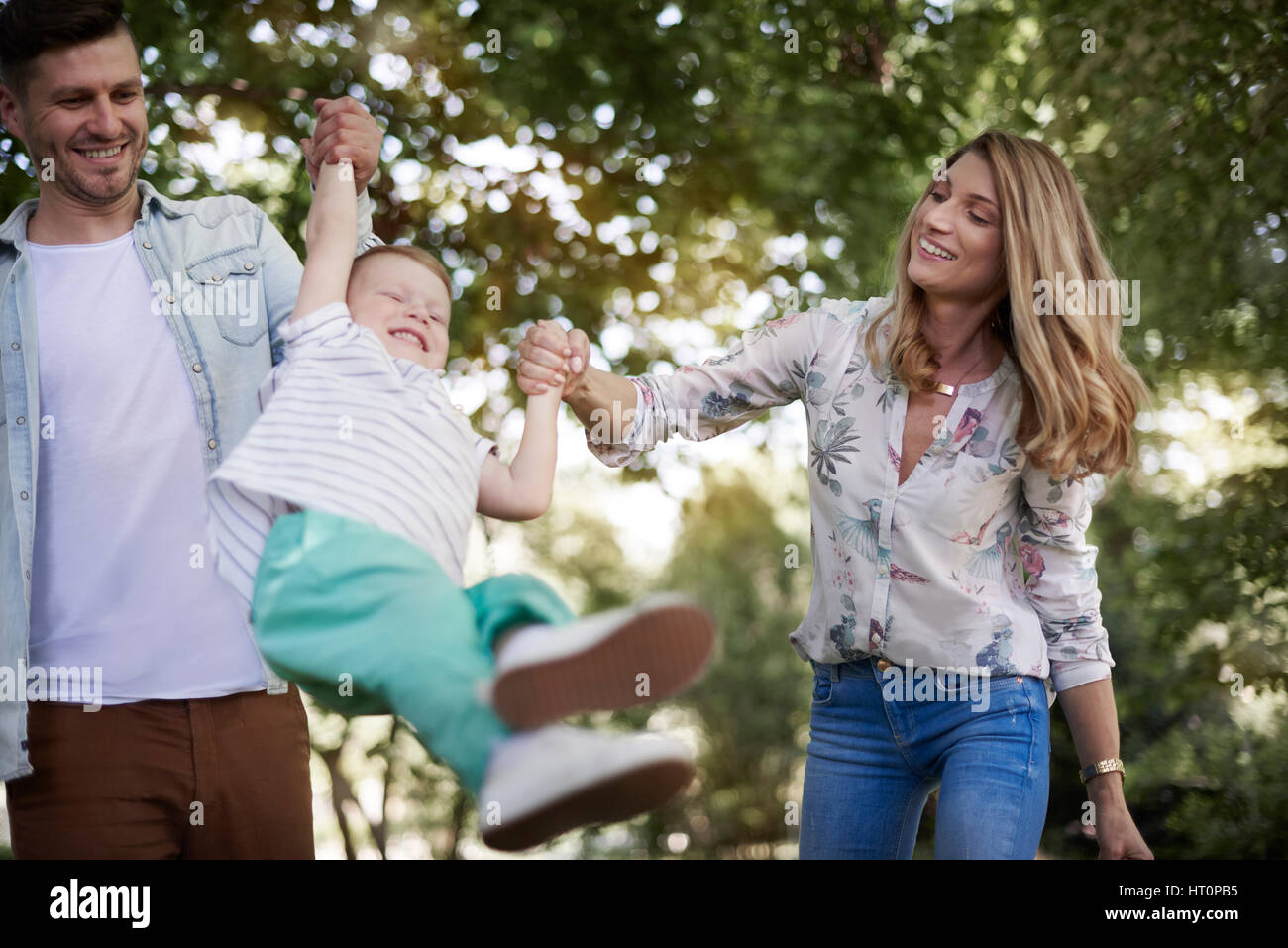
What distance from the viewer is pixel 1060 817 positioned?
21.8 ft

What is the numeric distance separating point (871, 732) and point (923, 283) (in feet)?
2.89

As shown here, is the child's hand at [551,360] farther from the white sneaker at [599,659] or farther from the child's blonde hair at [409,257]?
the white sneaker at [599,659]

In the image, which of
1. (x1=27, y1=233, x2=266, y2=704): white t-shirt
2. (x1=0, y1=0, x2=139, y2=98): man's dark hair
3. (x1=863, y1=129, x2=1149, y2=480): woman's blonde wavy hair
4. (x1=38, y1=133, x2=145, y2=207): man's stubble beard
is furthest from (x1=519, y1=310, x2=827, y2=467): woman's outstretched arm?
(x1=0, y1=0, x2=139, y2=98): man's dark hair

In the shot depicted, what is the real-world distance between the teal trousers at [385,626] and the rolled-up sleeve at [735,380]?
0.70 meters

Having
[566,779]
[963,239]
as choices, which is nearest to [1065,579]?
[963,239]

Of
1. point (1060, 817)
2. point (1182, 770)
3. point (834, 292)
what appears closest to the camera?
point (834, 292)

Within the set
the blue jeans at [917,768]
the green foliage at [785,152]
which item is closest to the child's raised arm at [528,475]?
the blue jeans at [917,768]

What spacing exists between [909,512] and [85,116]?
168 cm

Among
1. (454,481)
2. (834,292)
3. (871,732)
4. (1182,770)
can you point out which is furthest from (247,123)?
(1182,770)

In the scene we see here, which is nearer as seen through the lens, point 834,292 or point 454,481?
point 454,481

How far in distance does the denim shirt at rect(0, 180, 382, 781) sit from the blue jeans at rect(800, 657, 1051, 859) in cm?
108

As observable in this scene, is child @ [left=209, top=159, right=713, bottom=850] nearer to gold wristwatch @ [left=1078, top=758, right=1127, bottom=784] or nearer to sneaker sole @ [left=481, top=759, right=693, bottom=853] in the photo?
sneaker sole @ [left=481, top=759, right=693, bottom=853]

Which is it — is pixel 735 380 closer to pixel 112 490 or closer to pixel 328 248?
pixel 328 248
